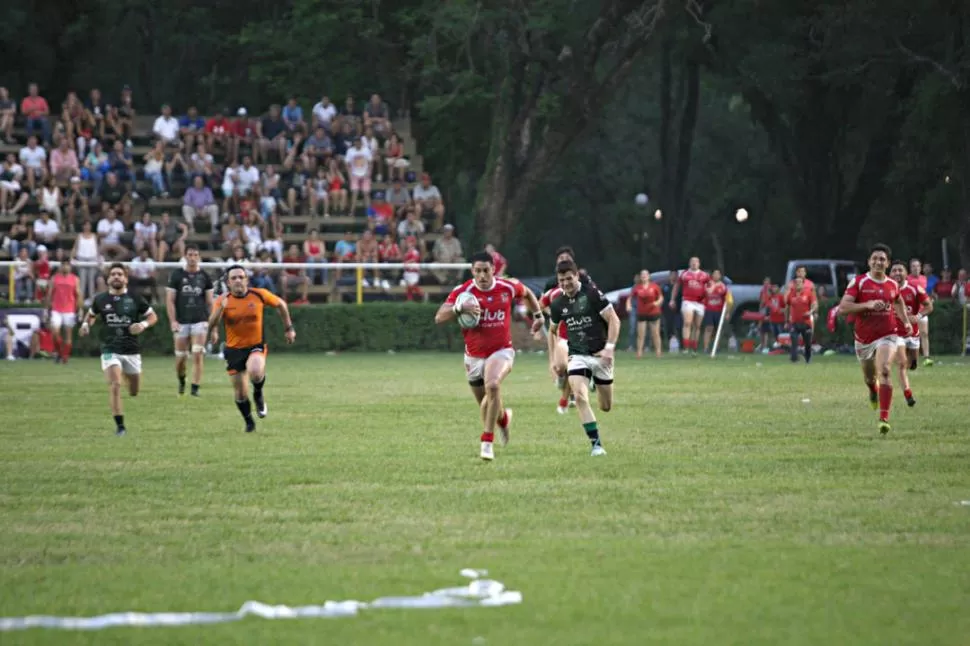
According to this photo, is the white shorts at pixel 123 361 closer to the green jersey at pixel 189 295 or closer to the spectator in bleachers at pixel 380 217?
the green jersey at pixel 189 295

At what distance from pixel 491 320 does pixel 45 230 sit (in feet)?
90.0

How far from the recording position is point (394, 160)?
4688cm

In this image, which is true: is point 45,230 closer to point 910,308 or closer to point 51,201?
point 51,201

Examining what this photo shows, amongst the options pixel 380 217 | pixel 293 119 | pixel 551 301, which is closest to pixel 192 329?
pixel 551 301

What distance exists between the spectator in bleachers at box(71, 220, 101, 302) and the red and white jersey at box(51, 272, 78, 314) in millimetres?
3464

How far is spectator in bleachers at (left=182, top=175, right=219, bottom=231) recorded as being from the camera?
4412 centimetres

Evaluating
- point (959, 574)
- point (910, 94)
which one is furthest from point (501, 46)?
point (959, 574)

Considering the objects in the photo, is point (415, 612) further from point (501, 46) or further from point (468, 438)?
point (501, 46)

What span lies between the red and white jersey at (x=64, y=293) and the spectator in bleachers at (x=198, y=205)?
7092 mm

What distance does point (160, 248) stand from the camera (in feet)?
138

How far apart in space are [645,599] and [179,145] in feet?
125

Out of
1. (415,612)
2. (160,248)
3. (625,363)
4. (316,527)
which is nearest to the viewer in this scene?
(415,612)

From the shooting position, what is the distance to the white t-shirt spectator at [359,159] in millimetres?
45969

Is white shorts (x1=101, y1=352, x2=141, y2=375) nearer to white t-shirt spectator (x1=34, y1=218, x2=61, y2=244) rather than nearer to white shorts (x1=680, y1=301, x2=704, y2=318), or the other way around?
white shorts (x1=680, y1=301, x2=704, y2=318)
